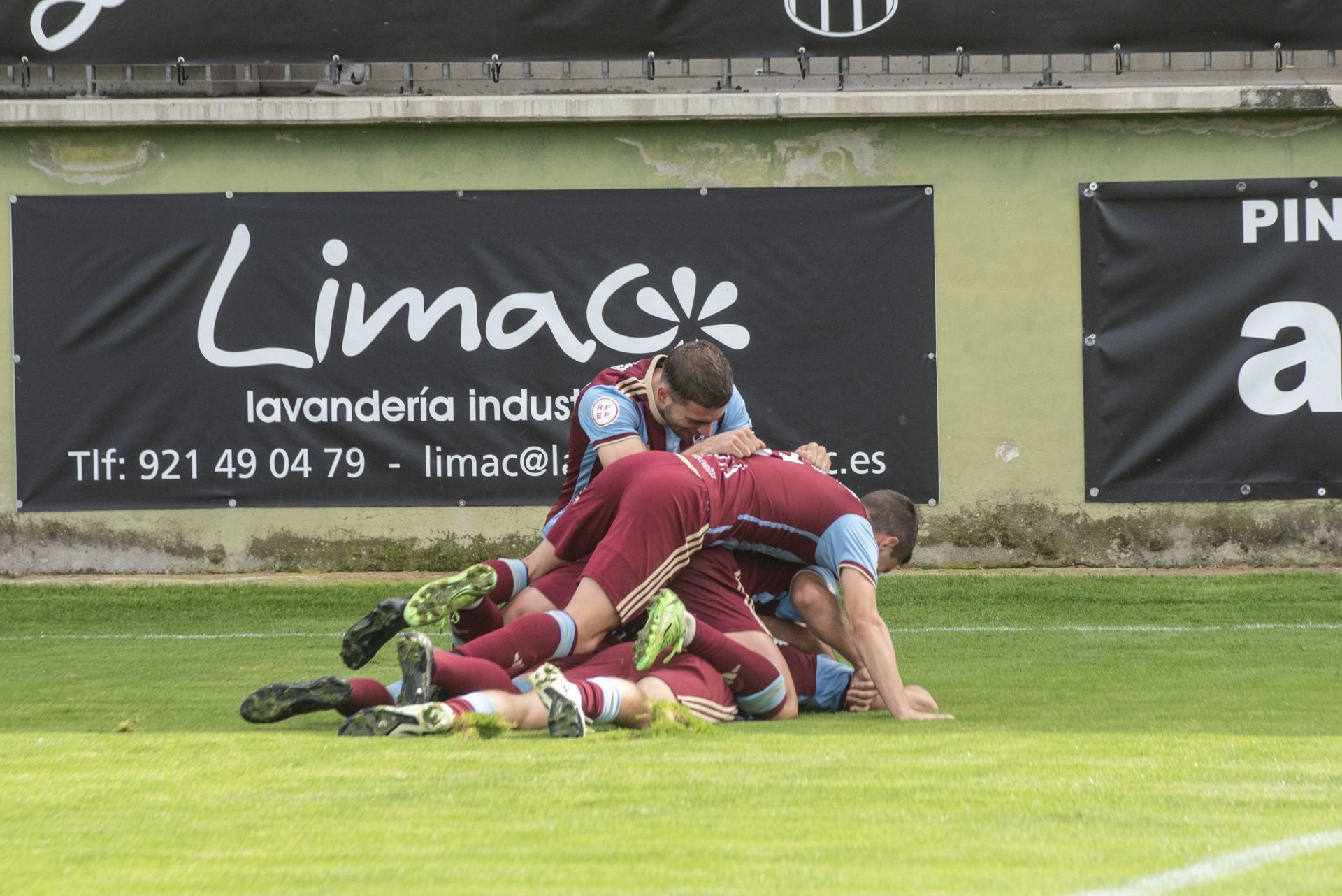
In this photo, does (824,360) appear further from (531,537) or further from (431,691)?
(431,691)

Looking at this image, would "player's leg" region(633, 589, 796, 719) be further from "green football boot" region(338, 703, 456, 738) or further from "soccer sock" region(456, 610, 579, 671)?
"green football boot" region(338, 703, 456, 738)

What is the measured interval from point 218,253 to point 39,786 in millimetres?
5294

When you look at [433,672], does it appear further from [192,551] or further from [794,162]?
[794,162]

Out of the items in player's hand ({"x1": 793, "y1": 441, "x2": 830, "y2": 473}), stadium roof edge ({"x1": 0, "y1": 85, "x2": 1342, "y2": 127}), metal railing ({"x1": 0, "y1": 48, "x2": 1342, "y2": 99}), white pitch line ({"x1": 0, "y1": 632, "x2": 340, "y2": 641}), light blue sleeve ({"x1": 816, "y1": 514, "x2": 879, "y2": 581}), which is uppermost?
metal railing ({"x1": 0, "y1": 48, "x2": 1342, "y2": 99})

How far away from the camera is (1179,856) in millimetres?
2414

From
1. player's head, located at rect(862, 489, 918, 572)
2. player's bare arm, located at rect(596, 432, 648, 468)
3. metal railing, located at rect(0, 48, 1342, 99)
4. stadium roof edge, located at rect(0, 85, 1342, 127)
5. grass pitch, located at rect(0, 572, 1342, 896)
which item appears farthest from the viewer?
metal railing, located at rect(0, 48, 1342, 99)

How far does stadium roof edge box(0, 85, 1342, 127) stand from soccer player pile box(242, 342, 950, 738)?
118 inches

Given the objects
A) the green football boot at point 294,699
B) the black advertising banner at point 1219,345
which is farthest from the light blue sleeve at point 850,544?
the black advertising banner at point 1219,345

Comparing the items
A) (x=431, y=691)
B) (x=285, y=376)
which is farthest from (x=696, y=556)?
(x=285, y=376)

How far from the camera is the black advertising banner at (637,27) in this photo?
792cm

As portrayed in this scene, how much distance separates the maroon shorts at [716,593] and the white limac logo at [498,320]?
3.40 meters

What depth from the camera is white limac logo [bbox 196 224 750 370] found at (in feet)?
26.1

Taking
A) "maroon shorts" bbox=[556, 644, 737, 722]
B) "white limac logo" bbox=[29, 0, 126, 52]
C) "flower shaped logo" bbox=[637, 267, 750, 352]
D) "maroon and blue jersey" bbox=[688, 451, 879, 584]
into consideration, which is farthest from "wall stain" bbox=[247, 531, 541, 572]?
"maroon shorts" bbox=[556, 644, 737, 722]

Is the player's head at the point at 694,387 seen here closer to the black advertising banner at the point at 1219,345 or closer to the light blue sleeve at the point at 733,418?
the light blue sleeve at the point at 733,418
